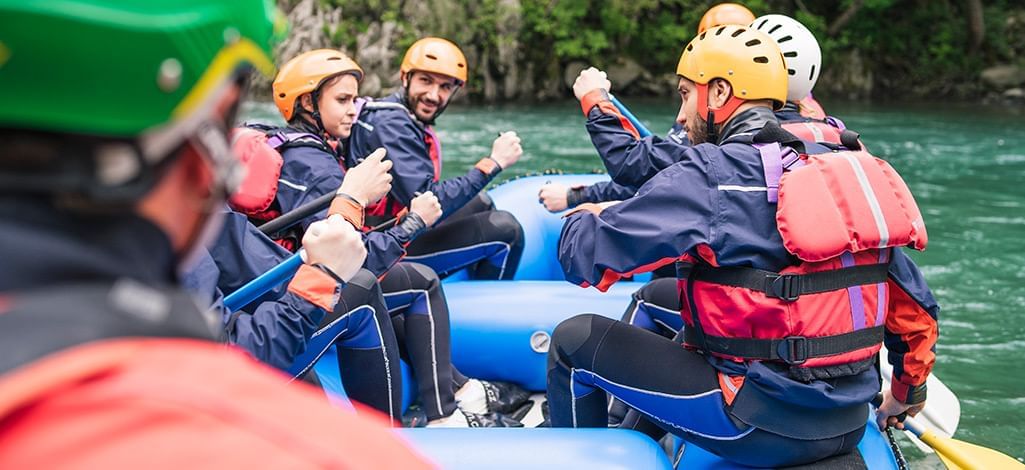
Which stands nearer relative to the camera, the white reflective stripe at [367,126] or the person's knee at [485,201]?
the white reflective stripe at [367,126]

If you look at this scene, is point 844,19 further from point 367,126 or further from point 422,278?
point 422,278

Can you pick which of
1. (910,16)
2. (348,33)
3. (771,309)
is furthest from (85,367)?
(910,16)

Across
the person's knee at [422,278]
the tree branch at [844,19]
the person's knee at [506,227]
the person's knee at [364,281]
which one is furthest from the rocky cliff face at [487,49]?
the person's knee at [364,281]

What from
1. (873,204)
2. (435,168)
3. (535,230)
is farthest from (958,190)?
(873,204)

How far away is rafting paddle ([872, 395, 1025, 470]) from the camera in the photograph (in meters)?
2.77

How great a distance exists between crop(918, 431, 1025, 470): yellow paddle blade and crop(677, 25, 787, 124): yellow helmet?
1228mm

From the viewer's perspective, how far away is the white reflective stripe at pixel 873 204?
7.26 ft

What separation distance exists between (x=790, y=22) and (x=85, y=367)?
3875 millimetres

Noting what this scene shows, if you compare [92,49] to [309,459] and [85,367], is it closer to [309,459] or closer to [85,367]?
[85,367]

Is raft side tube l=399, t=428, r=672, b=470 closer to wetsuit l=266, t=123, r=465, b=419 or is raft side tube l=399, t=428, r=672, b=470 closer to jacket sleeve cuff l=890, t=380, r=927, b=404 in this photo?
jacket sleeve cuff l=890, t=380, r=927, b=404

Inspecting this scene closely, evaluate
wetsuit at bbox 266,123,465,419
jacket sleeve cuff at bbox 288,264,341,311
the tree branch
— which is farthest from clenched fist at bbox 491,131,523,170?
the tree branch

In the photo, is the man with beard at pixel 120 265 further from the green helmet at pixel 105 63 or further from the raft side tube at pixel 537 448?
the raft side tube at pixel 537 448

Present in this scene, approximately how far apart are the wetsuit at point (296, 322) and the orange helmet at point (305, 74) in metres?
0.91

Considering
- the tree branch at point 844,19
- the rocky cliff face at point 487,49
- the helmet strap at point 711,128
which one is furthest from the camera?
the tree branch at point 844,19
